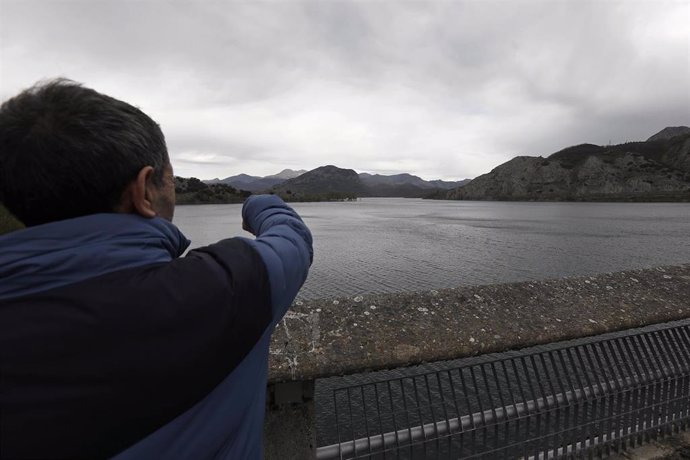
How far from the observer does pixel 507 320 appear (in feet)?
8.41

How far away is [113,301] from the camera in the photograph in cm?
84

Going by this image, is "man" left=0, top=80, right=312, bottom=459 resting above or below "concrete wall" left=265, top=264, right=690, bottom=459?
above

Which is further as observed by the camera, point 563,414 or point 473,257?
point 473,257

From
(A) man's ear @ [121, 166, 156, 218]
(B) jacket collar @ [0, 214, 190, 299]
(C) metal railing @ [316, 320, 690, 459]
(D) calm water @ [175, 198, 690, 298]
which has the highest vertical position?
(A) man's ear @ [121, 166, 156, 218]

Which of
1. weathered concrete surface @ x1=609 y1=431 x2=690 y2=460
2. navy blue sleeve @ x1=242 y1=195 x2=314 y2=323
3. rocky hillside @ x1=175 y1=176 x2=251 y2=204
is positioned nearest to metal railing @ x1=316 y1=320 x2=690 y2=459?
weathered concrete surface @ x1=609 y1=431 x2=690 y2=460

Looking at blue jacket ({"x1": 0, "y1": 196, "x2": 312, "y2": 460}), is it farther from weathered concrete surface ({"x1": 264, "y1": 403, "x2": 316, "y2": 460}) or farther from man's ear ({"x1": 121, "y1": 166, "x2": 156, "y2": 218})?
weathered concrete surface ({"x1": 264, "y1": 403, "x2": 316, "y2": 460})

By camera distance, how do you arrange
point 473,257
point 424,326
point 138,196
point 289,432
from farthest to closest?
point 473,257
point 424,326
point 289,432
point 138,196

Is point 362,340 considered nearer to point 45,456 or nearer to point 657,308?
point 45,456

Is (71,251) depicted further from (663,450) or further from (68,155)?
(663,450)

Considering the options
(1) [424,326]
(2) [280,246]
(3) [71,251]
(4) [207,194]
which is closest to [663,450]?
(1) [424,326]

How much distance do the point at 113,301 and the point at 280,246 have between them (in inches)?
20.2

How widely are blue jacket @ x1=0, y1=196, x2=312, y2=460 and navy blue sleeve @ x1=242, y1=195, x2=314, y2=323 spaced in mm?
12

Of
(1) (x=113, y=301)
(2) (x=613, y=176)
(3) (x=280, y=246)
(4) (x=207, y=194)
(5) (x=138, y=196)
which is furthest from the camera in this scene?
(4) (x=207, y=194)

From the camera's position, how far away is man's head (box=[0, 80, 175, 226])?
0.97 m
